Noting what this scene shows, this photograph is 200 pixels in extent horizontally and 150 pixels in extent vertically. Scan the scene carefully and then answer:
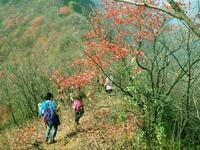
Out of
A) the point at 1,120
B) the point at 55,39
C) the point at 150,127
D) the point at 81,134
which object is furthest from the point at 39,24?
the point at 150,127

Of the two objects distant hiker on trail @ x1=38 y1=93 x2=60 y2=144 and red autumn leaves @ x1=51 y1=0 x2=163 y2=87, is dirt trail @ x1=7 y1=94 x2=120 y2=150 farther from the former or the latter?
red autumn leaves @ x1=51 y1=0 x2=163 y2=87

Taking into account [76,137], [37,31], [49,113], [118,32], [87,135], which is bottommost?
[37,31]

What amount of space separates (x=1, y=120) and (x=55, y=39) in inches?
1220

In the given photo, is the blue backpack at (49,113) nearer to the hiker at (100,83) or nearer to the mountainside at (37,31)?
the hiker at (100,83)

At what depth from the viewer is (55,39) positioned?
71.1 metres

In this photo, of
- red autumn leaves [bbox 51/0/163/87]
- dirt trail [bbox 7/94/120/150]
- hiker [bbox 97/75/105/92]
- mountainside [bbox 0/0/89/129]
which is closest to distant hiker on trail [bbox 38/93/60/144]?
dirt trail [bbox 7/94/120/150]

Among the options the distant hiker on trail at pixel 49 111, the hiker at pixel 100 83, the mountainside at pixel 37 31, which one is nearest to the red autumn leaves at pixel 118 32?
the hiker at pixel 100 83

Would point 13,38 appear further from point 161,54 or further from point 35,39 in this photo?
point 161,54

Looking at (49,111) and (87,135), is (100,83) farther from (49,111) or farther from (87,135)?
(49,111)

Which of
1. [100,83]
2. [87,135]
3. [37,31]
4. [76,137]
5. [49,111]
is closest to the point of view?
[49,111]

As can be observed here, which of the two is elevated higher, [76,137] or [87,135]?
[87,135]

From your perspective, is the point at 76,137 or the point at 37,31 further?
the point at 37,31

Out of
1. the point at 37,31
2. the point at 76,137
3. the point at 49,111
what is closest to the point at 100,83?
the point at 76,137

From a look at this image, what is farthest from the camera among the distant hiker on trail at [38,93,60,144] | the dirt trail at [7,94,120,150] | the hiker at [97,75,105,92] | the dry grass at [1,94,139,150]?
the hiker at [97,75,105,92]
